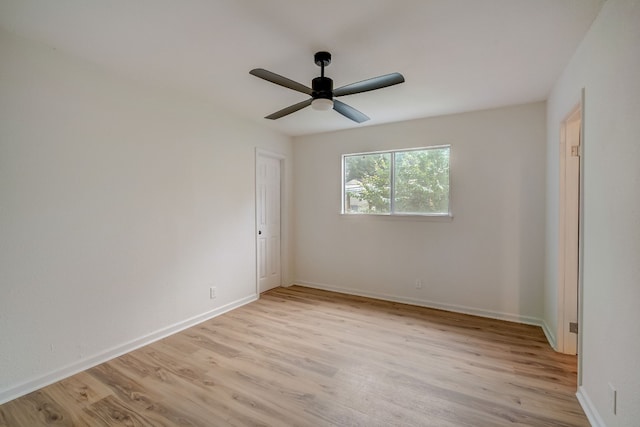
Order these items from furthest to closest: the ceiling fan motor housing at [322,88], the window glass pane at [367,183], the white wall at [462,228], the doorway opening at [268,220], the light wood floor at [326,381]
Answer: the doorway opening at [268,220], the window glass pane at [367,183], the white wall at [462,228], the ceiling fan motor housing at [322,88], the light wood floor at [326,381]

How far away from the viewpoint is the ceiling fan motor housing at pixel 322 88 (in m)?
2.16

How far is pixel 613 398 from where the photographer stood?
57.4 inches

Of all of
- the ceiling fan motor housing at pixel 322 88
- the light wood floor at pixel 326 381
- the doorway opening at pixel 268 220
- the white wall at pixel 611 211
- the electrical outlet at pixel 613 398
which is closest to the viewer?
the white wall at pixel 611 211

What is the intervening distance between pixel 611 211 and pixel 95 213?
3.49m

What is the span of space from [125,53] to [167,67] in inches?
11.7

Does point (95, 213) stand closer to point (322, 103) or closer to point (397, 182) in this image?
point (322, 103)

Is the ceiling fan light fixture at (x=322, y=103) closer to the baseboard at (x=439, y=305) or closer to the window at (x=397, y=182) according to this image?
the window at (x=397, y=182)

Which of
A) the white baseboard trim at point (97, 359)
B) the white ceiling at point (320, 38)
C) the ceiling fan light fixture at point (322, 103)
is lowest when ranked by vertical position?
the white baseboard trim at point (97, 359)

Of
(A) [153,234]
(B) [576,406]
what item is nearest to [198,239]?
(A) [153,234]

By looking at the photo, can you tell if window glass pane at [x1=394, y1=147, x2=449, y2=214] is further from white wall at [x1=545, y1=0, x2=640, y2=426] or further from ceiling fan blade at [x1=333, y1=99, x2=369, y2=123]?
white wall at [x1=545, y1=0, x2=640, y2=426]

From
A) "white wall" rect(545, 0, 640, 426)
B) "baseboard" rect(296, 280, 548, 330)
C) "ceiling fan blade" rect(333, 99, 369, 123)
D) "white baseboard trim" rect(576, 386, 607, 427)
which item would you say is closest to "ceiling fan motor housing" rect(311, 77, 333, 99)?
"ceiling fan blade" rect(333, 99, 369, 123)

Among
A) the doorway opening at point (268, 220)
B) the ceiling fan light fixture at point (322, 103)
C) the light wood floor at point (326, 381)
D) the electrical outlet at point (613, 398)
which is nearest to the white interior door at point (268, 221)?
the doorway opening at point (268, 220)

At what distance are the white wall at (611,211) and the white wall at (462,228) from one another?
1.24m

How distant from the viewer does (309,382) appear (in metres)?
2.11
